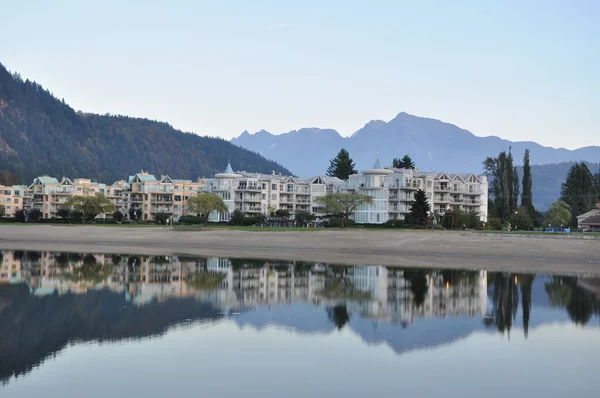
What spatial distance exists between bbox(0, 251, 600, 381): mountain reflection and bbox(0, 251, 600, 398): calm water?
10 cm

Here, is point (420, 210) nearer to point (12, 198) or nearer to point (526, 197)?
point (526, 197)

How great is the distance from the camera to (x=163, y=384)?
17734mm

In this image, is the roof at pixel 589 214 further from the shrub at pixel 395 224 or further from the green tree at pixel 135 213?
the green tree at pixel 135 213

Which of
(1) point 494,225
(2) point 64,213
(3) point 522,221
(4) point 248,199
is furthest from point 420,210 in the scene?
(2) point 64,213

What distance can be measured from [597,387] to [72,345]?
1488 centimetres

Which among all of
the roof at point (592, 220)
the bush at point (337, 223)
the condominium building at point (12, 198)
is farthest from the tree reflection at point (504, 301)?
the condominium building at point (12, 198)

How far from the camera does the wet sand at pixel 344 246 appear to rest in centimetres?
5112

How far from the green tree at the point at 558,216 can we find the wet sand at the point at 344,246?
126 ft

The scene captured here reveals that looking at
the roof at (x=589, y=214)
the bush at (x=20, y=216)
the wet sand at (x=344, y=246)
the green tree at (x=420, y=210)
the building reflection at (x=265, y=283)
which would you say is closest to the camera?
the building reflection at (x=265, y=283)

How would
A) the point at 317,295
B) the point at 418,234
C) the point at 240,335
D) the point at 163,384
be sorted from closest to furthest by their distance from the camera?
the point at 163,384
the point at 240,335
the point at 317,295
the point at 418,234

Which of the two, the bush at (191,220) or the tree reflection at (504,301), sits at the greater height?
the bush at (191,220)

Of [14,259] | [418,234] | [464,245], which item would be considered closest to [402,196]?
[418,234]

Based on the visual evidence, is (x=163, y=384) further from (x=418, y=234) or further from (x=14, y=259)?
(x=418, y=234)

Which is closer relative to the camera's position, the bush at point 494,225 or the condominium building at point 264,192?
the bush at point 494,225
